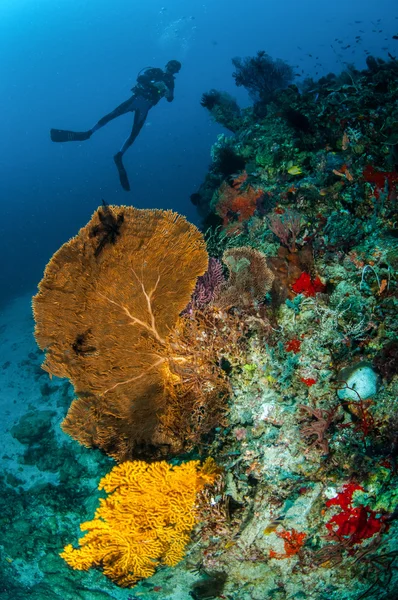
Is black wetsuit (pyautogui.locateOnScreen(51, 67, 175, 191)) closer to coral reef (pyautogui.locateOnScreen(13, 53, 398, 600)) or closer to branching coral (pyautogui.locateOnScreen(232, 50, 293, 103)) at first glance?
branching coral (pyautogui.locateOnScreen(232, 50, 293, 103))

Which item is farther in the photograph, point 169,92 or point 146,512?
point 169,92

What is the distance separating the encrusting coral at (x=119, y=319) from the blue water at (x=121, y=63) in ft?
274

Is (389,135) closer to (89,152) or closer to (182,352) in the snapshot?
(182,352)

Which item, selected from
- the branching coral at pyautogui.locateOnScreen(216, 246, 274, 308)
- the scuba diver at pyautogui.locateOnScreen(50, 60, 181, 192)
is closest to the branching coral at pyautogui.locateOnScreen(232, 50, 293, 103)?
the scuba diver at pyautogui.locateOnScreen(50, 60, 181, 192)

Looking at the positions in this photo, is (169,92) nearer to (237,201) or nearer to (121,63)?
(237,201)

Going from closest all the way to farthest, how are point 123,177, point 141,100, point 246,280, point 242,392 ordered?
point 242,392 → point 246,280 → point 123,177 → point 141,100

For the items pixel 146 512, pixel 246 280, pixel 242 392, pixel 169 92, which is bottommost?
pixel 146 512

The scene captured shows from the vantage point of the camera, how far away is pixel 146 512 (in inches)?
136

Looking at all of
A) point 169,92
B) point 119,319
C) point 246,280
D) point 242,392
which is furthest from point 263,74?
point 242,392

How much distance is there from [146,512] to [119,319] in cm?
202

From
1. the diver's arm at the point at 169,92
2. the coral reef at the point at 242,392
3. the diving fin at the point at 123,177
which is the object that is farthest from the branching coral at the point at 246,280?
the diver's arm at the point at 169,92

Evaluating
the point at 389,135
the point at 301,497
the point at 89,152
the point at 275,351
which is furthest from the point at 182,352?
the point at 89,152

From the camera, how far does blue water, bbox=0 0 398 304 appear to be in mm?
99575

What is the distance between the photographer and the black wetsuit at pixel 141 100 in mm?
16984
